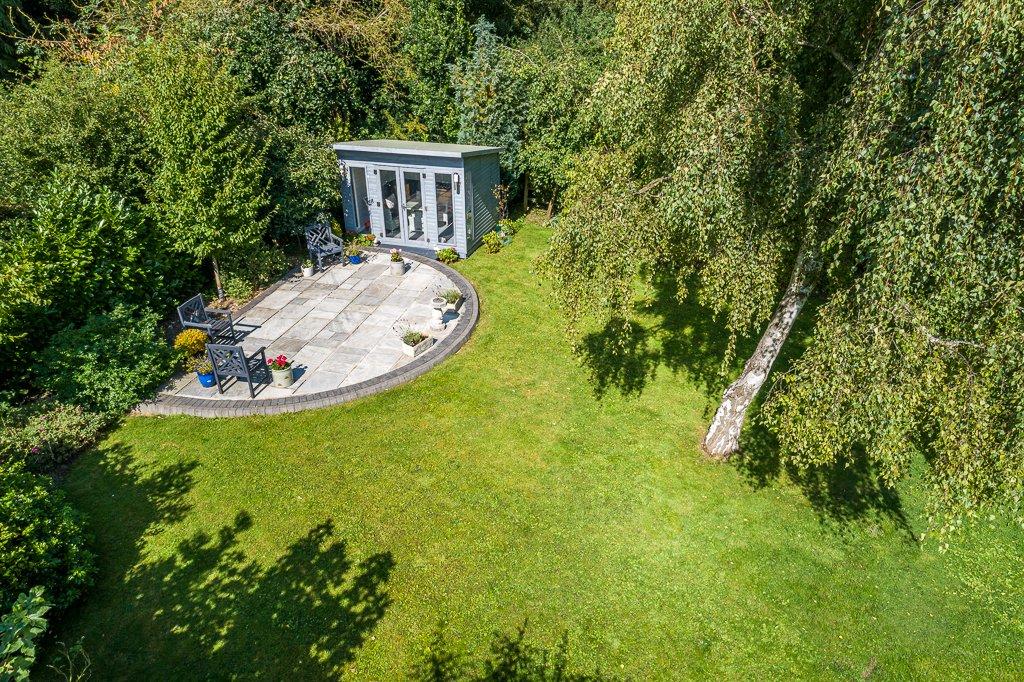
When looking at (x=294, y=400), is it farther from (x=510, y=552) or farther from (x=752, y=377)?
(x=752, y=377)

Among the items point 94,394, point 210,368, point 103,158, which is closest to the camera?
point 94,394

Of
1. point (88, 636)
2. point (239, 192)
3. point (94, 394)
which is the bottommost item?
point (88, 636)

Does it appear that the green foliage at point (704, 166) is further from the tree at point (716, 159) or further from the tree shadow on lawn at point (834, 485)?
the tree shadow on lawn at point (834, 485)

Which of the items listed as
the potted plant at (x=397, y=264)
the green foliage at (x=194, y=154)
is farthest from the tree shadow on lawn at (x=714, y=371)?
the green foliage at (x=194, y=154)

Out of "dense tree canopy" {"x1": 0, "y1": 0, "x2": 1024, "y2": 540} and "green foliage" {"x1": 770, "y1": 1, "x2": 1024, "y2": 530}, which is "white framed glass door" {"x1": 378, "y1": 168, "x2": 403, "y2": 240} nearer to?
"dense tree canopy" {"x1": 0, "y1": 0, "x2": 1024, "y2": 540}

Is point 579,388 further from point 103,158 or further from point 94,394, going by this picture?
point 103,158

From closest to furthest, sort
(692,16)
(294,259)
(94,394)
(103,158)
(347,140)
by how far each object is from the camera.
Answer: (692,16)
(94,394)
(103,158)
(294,259)
(347,140)

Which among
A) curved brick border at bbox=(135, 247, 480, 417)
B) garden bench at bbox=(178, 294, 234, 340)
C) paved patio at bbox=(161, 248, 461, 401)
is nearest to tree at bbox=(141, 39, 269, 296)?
garden bench at bbox=(178, 294, 234, 340)

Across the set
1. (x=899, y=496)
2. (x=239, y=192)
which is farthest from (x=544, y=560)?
(x=239, y=192)
